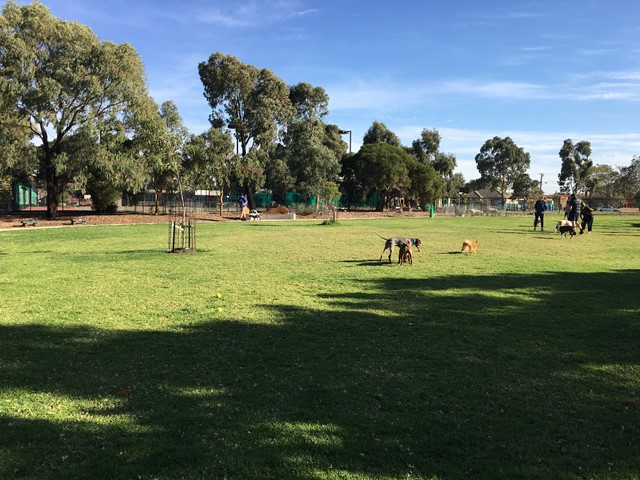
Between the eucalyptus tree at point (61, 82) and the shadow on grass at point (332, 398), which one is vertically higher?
the eucalyptus tree at point (61, 82)

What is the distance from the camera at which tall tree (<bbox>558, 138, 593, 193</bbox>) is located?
99.5 m

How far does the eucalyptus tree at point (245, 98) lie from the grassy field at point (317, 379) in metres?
37.3

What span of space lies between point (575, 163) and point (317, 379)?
112 m

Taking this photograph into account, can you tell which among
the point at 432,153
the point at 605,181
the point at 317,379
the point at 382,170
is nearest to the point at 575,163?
the point at 605,181

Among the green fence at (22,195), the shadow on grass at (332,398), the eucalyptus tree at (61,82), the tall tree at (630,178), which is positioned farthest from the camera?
the tall tree at (630,178)

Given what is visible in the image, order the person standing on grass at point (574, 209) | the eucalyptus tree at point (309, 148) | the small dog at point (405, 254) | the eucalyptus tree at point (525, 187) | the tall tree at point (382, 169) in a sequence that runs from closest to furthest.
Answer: the small dog at point (405, 254)
the person standing on grass at point (574, 209)
the eucalyptus tree at point (309, 148)
the tall tree at point (382, 169)
the eucalyptus tree at point (525, 187)

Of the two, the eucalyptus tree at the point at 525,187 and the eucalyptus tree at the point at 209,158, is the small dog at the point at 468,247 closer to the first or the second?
the eucalyptus tree at the point at 209,158

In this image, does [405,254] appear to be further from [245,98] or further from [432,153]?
[432,153]

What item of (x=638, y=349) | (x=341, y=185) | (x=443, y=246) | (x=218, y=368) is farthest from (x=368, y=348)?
(x=341, y=185)

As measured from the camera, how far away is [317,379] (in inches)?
179

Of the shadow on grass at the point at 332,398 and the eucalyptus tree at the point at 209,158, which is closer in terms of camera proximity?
the shadow on grass at the point at 332,398

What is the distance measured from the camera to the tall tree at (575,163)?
3917 inches

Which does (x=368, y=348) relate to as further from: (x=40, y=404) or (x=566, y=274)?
(x=566, y=274)

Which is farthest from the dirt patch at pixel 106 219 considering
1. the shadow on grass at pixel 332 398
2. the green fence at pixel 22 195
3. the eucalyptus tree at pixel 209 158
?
the shadow on grass at pixel 332 398
